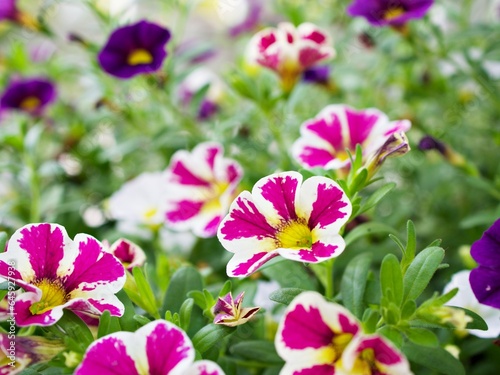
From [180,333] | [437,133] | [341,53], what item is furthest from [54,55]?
[180,333]

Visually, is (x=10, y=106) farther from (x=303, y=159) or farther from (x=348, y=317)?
(x=348, y=317)

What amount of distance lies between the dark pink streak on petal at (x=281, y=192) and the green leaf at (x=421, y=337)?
5.9 inches

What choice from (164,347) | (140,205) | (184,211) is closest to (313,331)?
(164,347)

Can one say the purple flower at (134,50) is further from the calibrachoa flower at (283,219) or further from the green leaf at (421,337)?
the green leaf at (421,337)

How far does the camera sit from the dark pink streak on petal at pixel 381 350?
16.1 inches

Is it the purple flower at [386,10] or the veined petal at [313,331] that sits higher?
the purple flower at [386,10]

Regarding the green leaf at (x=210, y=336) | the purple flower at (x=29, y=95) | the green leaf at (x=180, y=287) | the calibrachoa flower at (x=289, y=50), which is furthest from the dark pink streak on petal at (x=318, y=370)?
the purple flower at (x=29, y=95)

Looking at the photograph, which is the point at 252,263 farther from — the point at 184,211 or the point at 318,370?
the point at 184,211

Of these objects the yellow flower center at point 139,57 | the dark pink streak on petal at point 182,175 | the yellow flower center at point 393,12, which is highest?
the yellow flower center at point 393,12

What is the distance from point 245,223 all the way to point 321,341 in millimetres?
134

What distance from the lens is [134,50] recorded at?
0.90m

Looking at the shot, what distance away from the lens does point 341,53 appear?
3.84 ft

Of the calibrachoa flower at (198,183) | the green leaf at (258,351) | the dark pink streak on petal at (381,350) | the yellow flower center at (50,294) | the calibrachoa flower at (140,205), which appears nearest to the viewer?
the dark pink streak on petal at (381,350)

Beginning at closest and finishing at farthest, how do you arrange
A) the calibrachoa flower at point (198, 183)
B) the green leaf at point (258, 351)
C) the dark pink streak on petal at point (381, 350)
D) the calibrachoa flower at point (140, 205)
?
the dark pink streak on petal at point (381, 350) < the green leaf at point (258, 351) < the calibrachoa flower at point (198, 183) < the calibrachoa flower at point (140, 205)
